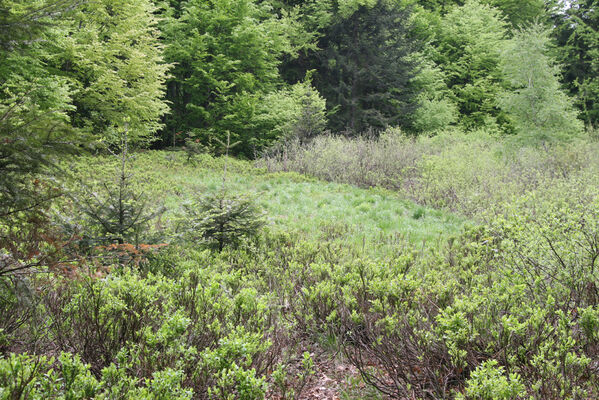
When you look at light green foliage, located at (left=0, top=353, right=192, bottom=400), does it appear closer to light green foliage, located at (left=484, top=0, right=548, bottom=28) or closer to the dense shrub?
the dense shrub

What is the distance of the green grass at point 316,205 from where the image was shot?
7.14 m

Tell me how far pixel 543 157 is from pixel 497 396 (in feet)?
40.5

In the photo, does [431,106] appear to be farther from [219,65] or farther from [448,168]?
[448,168]

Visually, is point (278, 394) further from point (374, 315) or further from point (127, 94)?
point (127, 94)

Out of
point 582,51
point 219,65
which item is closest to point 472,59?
point 582,51

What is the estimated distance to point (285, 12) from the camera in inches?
1004

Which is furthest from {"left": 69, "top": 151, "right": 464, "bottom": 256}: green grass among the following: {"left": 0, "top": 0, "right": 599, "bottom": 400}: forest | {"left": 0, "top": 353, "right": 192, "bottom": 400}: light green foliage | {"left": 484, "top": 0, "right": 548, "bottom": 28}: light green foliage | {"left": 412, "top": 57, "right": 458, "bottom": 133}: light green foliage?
{"left": 484, "top": 0, "right": 548, "bottom": 28}: light green foliage

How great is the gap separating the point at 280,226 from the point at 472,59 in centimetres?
2689

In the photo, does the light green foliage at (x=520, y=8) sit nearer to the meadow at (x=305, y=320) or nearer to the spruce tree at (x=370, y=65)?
the spruce tree at (x=370, y=65)

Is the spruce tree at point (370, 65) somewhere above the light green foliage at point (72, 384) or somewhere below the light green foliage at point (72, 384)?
above

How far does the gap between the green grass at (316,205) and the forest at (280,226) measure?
11cm

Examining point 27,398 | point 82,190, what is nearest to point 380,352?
point 27,398

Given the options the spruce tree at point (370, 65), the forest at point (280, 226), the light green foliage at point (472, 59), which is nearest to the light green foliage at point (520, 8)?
the light green foliage at point (472, 59)

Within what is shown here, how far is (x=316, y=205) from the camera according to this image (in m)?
9.88
